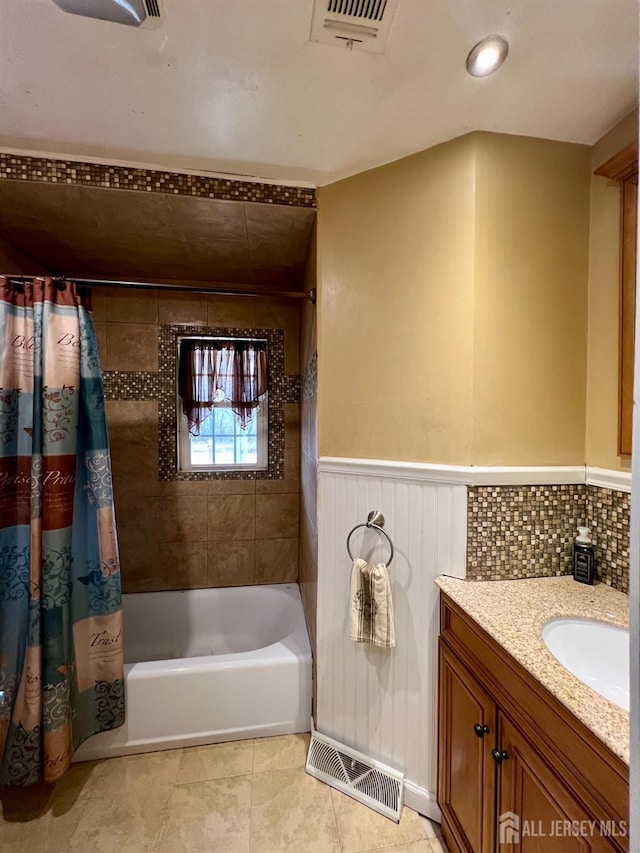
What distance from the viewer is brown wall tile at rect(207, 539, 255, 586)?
2.39 metres

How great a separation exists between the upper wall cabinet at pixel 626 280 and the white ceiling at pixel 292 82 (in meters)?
0.19

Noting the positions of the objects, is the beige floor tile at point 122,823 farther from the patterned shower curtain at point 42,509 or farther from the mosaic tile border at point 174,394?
the mosaic tile border at point 174,394

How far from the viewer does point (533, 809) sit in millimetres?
812

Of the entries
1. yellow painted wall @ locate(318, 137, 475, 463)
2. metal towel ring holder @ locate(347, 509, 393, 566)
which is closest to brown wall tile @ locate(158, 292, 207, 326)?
yellow painted wall @ locate(318, 137, 475, 463)

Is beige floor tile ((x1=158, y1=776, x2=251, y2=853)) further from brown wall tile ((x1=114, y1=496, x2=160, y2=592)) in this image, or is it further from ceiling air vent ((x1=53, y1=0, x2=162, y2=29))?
ceiling air vent ((x1=53, y1=0, x2=162, y2=29))

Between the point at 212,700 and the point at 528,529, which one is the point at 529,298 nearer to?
the point at 528,529

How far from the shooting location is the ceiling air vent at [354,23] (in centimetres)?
85

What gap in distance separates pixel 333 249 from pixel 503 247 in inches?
25.0

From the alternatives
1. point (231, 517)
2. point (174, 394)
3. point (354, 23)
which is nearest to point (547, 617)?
point (354, 23)

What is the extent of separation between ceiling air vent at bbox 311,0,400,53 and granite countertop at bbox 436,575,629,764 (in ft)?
5.21

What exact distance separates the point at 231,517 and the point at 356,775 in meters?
1.47

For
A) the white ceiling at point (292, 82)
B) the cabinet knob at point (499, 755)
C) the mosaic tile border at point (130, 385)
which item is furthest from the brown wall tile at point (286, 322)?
the cabinet knob at point (499, 755)

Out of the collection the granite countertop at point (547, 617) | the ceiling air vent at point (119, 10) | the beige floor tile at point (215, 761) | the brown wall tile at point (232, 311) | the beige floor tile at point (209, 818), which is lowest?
the beige floor tile at point (215, 761)

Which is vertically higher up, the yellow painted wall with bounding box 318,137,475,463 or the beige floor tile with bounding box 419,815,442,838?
the yellow painted wall with bounding box 318,137,475,463
